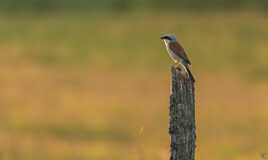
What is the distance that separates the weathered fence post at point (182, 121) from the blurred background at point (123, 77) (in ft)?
3.55

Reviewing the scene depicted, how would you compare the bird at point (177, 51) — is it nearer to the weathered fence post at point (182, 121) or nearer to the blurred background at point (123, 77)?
the blurred background at point (123, 77)

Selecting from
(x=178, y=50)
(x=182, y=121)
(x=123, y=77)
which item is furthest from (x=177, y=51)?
(x=123, y=77)

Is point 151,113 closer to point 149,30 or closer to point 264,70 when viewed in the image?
point 264,70

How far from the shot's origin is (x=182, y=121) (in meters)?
A: 5.57

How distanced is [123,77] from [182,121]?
17491 millimetres

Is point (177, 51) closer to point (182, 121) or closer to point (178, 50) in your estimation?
point (178, 50)

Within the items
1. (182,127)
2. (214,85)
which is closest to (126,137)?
(214,85)

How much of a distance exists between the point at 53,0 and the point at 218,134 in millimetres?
24374

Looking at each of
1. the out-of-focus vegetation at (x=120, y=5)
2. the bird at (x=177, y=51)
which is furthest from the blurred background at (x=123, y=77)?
the bird at (x=177, y=51)

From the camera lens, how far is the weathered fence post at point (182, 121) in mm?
5559

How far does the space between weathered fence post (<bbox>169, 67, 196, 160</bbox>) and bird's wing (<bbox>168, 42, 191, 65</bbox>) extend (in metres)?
1.90

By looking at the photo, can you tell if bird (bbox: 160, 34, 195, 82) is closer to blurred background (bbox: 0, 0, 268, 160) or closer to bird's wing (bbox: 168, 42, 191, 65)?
bird's wing (bbox: 168, 42, 191, 65)

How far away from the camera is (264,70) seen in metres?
24.4

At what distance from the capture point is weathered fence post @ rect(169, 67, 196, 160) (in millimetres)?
5559
